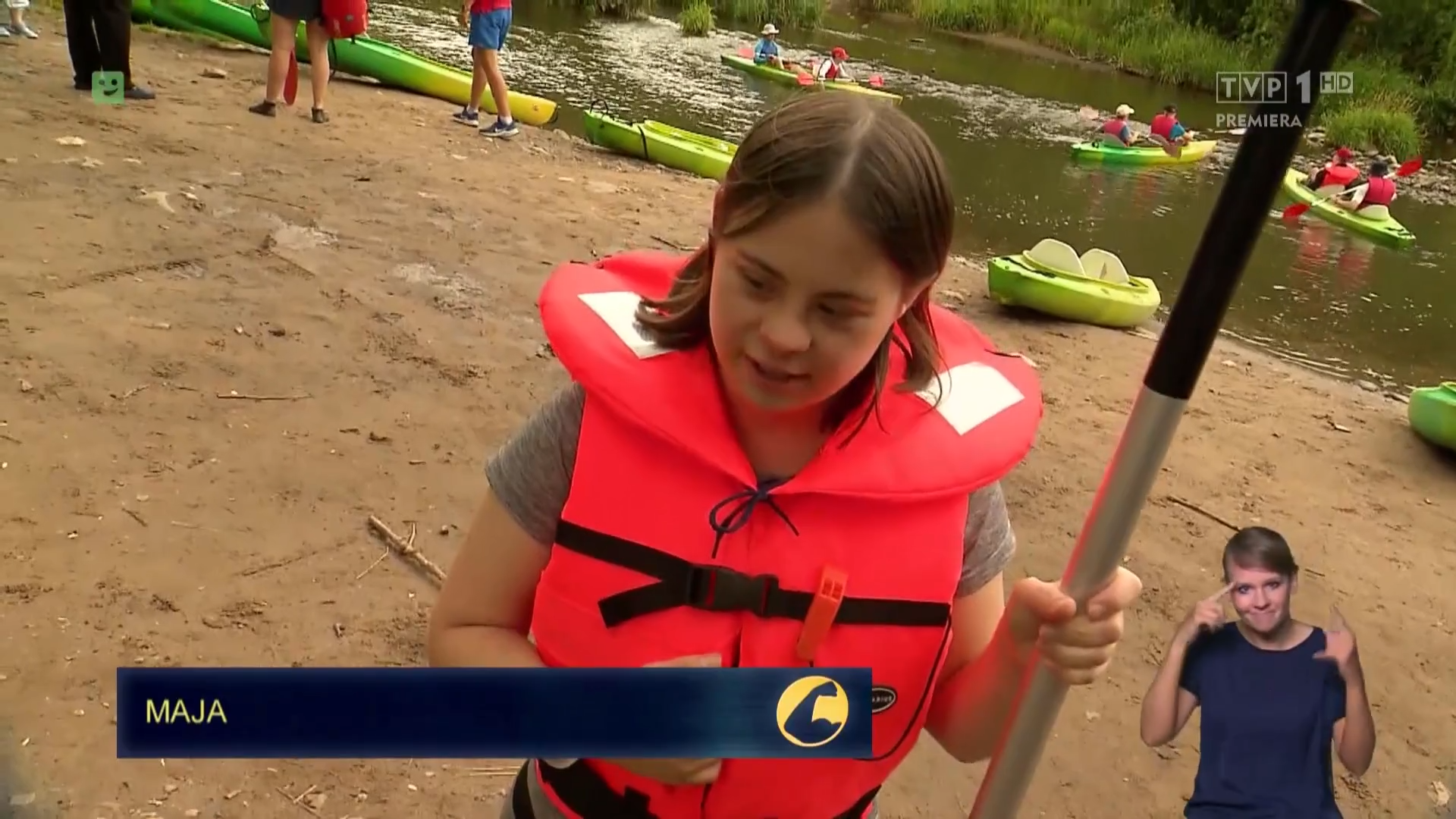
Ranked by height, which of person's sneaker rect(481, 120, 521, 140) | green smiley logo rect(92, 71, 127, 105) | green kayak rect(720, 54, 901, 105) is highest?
green kayak rect(720, 54, 901, 105)

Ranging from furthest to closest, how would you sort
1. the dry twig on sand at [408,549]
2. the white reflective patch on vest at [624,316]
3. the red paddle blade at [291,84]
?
the red paddle blade at [291,84] → the dry twig on sand at [408,549] → the white reflective patch on vest at [624,316]

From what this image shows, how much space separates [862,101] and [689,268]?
333 mm

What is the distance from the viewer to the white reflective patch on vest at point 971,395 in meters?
1.43

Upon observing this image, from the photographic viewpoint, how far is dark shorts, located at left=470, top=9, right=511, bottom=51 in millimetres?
8102

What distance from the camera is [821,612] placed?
1275mm

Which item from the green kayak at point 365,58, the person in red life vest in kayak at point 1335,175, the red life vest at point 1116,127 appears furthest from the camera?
the red life vest at point 1116,127

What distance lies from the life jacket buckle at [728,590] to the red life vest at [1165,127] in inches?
532

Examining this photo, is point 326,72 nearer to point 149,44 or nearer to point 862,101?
point 149,44

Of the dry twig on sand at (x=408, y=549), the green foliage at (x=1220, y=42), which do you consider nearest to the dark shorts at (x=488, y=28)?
the green foliage at (x=1220, y=42)

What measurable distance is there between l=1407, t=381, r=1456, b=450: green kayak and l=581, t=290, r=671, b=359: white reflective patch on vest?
5.09 meters

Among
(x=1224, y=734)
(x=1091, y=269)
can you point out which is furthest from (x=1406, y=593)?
(x=1091, y=269)

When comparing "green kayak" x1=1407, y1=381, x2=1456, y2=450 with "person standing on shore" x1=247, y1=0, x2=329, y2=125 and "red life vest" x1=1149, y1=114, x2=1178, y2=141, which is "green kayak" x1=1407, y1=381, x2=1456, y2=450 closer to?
"person standing on shore" x1=247, y1=0, x2=329, y2=125

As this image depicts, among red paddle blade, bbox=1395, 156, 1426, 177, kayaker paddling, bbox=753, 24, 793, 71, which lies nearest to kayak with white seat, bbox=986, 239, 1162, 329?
red paddle blade, bbox=1395, 156, 1426, 177

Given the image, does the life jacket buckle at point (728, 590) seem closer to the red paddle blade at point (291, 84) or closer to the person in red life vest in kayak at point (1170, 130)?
the red paddle blade at point (291, 84)
